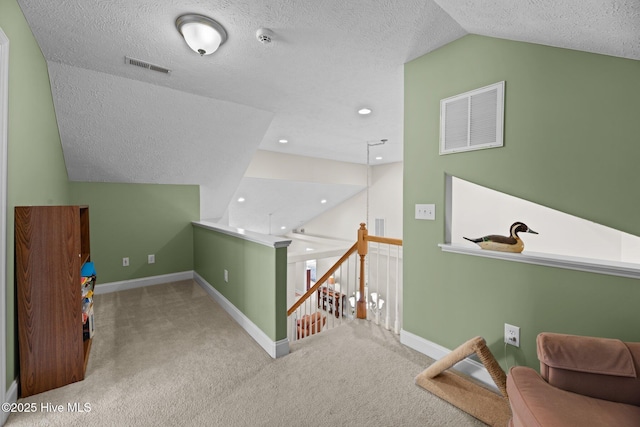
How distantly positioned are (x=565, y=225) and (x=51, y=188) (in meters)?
5.91

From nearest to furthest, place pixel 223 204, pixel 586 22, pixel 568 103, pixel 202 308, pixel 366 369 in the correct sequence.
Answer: pixel 586 22, pixel 568 103, pixel 366 369, pixel 202 308, pixel 223 204

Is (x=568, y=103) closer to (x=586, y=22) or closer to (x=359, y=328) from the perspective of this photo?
(x=586, y=22)

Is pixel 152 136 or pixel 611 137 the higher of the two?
pixel 152 136

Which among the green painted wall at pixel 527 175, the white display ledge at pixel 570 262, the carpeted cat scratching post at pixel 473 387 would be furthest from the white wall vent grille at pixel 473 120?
the carpeted cat scratching post at pixel 473 387

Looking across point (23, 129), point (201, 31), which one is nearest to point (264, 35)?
point (201, 31)

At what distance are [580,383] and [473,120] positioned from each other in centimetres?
159

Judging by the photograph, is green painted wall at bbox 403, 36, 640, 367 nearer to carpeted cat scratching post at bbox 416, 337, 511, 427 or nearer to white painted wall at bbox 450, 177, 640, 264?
carpeted cat scratching post at bbox 416, 337, 511, 427

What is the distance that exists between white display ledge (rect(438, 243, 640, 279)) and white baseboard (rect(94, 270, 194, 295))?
12.9 ft

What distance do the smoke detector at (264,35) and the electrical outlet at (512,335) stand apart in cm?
249

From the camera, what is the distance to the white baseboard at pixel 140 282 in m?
3.80

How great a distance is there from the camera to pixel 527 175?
178 centimetres

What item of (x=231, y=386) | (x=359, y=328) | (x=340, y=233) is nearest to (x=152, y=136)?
(x=231, y=386)

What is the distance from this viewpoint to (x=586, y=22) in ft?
4.22

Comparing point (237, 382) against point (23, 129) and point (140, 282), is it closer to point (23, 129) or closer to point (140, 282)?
point (23, 129)
